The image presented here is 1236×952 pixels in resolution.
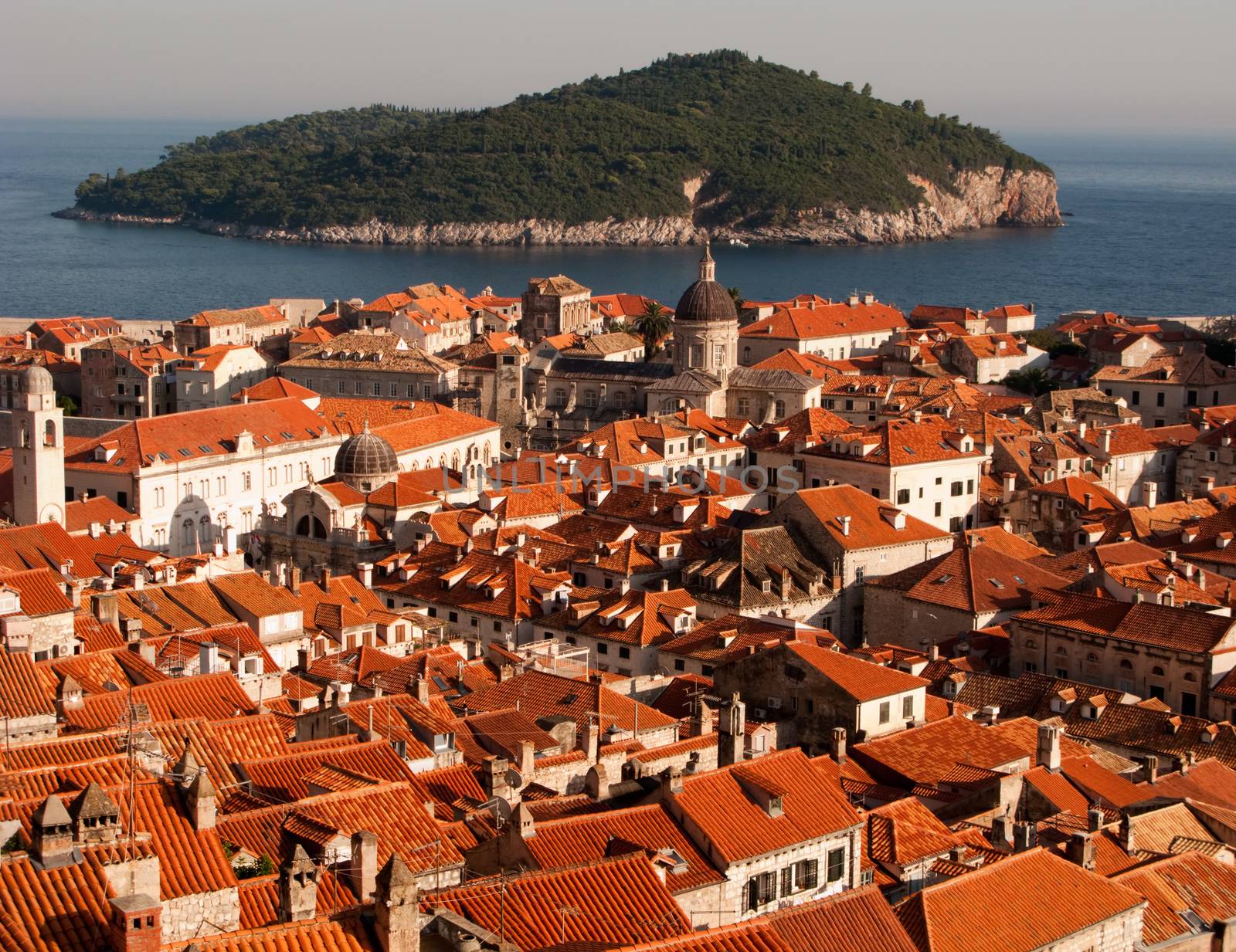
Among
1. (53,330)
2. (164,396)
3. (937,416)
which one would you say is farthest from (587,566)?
(53,330)

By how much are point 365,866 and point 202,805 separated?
4.81ft

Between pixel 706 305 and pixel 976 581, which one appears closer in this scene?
pixel 976 581

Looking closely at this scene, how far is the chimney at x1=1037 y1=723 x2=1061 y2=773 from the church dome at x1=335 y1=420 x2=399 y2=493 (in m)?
33.0

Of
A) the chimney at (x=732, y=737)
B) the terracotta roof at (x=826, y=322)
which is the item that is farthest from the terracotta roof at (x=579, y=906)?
the terracotta roof at (x=826, y=322)

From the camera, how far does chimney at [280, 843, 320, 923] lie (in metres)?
16.3

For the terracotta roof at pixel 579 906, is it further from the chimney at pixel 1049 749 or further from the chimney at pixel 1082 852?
the chimney at pixel 1049 749

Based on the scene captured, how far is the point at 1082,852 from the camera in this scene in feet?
78.4

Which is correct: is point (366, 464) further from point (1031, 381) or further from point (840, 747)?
point (1031, 381)

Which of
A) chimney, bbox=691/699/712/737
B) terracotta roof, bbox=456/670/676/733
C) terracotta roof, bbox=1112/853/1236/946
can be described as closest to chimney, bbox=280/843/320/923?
terracotta roof, bbox=1112/853/1236/946

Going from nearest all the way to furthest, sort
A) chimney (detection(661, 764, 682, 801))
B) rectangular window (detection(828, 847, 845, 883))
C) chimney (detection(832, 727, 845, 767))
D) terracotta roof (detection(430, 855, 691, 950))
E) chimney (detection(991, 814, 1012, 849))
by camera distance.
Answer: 1. terracotta roof (detection(430, 855, 691, 950))
2. chimney (detection(661, 764, 682, 801))
3. rectangular window (detection(828, 847, 845, 883))
4. chimney (detection(991, 814, 1012, 849))
5. chimney (detection(832, 727, 845, 767))

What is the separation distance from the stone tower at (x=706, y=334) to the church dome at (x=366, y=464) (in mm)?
23445

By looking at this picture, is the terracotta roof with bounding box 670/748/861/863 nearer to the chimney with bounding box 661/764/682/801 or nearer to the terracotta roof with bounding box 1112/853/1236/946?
the chimney with bounding box 661/764/682/801

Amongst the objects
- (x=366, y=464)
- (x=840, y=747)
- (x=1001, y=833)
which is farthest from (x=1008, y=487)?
(x=1001, y=833)

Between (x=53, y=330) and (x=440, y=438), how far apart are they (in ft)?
127
